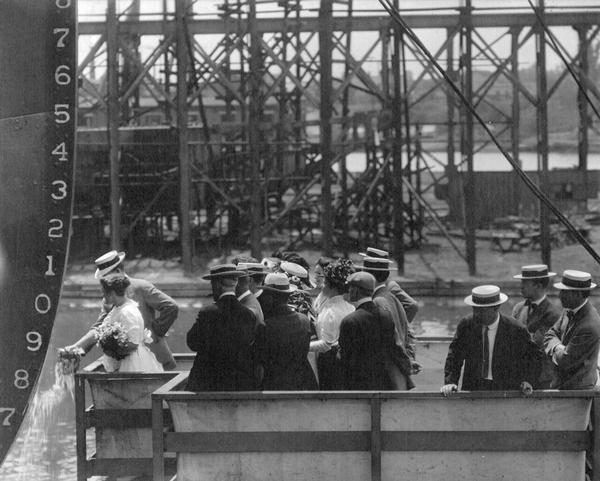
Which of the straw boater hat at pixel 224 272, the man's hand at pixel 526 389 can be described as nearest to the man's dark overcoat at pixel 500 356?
the man's hand at pixel 526 389

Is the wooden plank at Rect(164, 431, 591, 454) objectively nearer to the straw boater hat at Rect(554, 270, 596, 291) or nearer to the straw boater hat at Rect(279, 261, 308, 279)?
the straw boater hat at Rect(554, 270, 596, 291)

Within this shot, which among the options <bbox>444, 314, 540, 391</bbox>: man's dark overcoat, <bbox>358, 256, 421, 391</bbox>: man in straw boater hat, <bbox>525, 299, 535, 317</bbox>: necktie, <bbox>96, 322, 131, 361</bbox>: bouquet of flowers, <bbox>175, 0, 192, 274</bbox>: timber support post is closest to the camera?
<bbox>444, 314, 540, 391</bbox>: man's dark overcoat

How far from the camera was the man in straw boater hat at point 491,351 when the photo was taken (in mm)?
6543

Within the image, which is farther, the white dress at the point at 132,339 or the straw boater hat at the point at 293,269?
the straw boater hat at the point at 293,269

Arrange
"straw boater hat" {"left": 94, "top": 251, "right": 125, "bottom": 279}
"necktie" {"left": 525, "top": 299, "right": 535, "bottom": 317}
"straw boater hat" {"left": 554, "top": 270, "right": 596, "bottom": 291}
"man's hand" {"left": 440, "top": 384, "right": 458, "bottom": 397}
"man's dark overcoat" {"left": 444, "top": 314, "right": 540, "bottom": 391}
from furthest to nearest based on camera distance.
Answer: "straw boater hat" {"left": 94, "top": 251, "right": 125, "bottom": 279} < "necktie" {"left": 525, "top": 299, "right": 535, "bottom": 317} < "straw boater hat" {"left": 554, "top": 270, "right": 596, "bottom": 291} < "man's dark overcoat" {"left": 444, "top": 314, "right": 540, "bottom": 391} < "man's hand" {"left": 440, "top": 384, "right": 458, "bottom": 397}

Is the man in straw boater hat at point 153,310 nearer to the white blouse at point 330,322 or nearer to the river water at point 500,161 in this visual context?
the white blouse at point 330,322

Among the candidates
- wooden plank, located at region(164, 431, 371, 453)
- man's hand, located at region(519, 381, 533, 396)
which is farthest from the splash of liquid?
man's hand, located at region(519, 381, 533, 396)

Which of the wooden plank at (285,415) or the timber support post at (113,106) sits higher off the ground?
the timber support post at (113,106)

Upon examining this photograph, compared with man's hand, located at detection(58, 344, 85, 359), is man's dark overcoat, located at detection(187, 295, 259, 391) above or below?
above

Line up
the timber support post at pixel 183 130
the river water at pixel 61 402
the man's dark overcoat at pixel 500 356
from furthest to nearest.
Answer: the timber support post at pixel 183 130, the river water at pixel 61 402, the man's dark overcoat at pixel 500 356

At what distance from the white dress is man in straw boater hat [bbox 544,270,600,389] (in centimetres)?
310

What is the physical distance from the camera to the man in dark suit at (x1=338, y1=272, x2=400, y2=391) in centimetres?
693

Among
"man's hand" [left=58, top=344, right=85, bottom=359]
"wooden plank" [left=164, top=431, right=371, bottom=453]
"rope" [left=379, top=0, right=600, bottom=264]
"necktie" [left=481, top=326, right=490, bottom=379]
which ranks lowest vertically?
"wooden plank" [left=164, top=431, right=371, bottom=453]

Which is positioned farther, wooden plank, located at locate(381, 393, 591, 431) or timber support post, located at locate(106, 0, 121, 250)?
timber support post, located at locate(106, 0, 121, 250)
